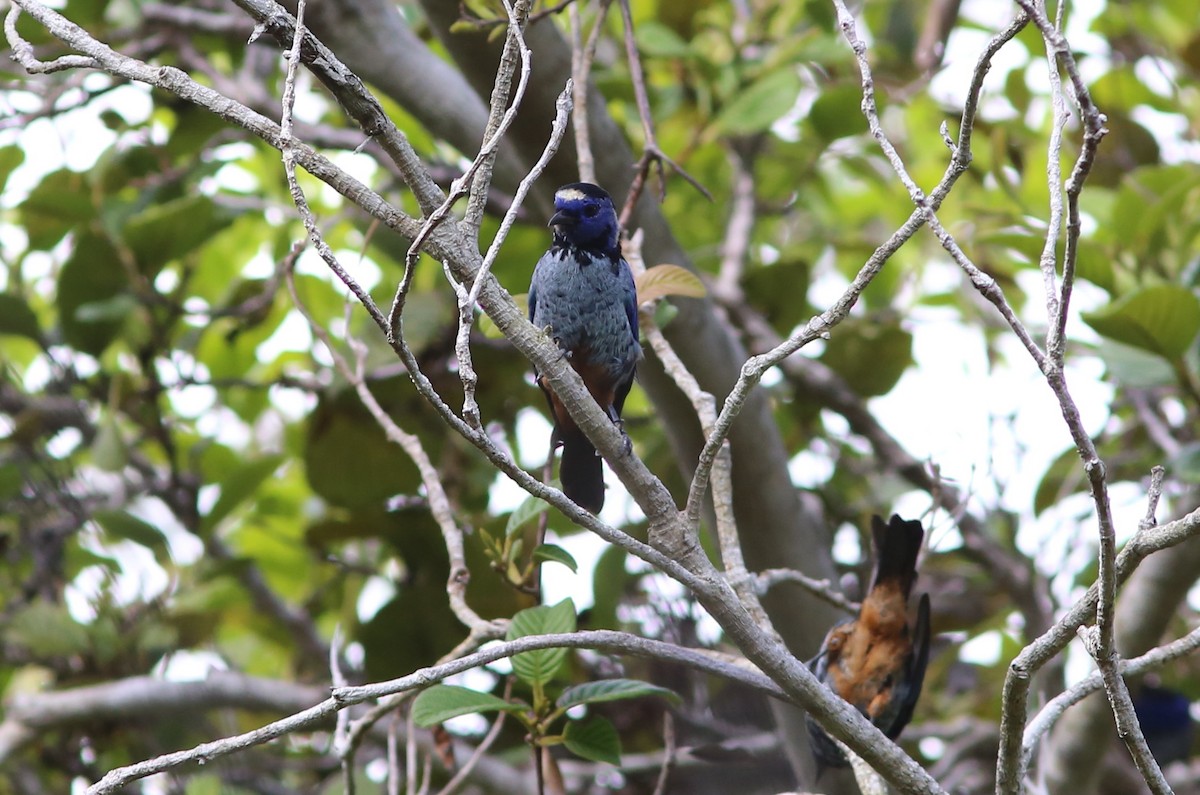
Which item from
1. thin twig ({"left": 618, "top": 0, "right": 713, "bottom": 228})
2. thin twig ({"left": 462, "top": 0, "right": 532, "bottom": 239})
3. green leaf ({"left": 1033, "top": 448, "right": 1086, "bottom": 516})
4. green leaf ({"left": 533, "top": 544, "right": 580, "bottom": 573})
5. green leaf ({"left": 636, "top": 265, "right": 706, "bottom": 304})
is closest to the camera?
thin twig ({"left": 462, "top": 0, "right": 532, "bottom": 239})

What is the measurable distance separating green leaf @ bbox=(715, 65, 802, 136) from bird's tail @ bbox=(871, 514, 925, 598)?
1171mm

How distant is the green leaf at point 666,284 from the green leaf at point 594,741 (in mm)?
826

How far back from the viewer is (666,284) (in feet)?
7.79

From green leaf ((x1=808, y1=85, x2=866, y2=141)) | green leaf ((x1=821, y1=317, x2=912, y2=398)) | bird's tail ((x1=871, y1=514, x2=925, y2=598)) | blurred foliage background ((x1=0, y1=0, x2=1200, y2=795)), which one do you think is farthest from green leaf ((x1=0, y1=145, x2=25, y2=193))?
bird's tail ((x1=871, y1=514, x2=925, y2=598))

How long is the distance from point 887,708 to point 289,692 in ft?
5.40

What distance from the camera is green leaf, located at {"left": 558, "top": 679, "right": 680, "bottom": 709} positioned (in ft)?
7.32

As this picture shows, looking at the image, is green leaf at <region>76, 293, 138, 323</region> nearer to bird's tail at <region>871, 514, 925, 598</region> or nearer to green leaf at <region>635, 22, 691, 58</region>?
green leaf at <region>635, 22, 691, 58</region>

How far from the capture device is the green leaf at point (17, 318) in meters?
3.81

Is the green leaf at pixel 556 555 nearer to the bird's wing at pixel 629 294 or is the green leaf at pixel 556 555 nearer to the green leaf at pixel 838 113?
the bird's wing at pixel 629 294

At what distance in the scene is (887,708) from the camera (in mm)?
3299

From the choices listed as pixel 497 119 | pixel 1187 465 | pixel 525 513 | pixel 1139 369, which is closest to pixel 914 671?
pixel 1187 465

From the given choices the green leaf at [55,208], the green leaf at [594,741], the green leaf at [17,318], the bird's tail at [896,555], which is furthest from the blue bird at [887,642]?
the green leaf at [17,318]

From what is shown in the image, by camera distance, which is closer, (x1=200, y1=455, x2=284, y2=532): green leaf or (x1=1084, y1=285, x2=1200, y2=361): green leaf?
(x1=1084, y1=285, x2=1200, y2=361): green leaf

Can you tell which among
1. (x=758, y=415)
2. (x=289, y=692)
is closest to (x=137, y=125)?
(x=289, y=692)
